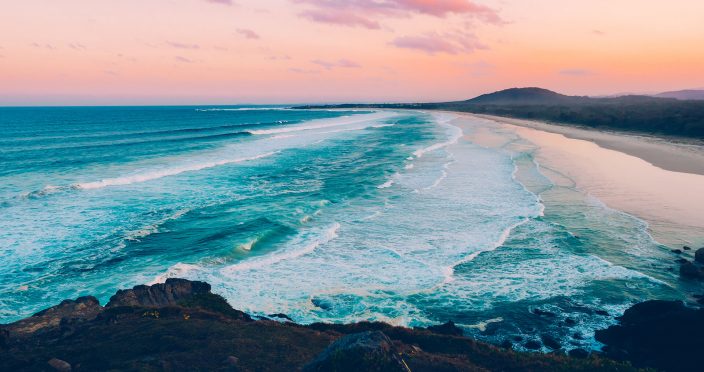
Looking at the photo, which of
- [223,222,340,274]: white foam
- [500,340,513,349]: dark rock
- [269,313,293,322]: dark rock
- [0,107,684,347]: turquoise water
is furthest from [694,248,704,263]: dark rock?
[269,313,293,322]: dark rock

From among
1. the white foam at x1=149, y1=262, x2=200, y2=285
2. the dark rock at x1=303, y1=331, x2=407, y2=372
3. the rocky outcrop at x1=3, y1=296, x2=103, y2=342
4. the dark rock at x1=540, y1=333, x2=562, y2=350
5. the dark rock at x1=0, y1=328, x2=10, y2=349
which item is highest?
the dark rock at x1=303, y1=331, x2=407, y2=372

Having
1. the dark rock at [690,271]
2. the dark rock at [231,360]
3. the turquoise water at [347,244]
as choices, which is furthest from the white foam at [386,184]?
the dark rock at [231,360]

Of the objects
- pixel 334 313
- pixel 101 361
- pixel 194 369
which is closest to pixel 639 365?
pixel 334 313

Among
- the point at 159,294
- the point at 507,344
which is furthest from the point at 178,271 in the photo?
the point at 507,344

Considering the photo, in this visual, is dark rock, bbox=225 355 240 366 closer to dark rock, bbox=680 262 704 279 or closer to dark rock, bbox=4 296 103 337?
dark rock, bbox=4 296 103 337

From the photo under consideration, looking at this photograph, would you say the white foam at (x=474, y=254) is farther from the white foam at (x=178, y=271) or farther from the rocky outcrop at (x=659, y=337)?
the white foam at (x=178, y=271)
